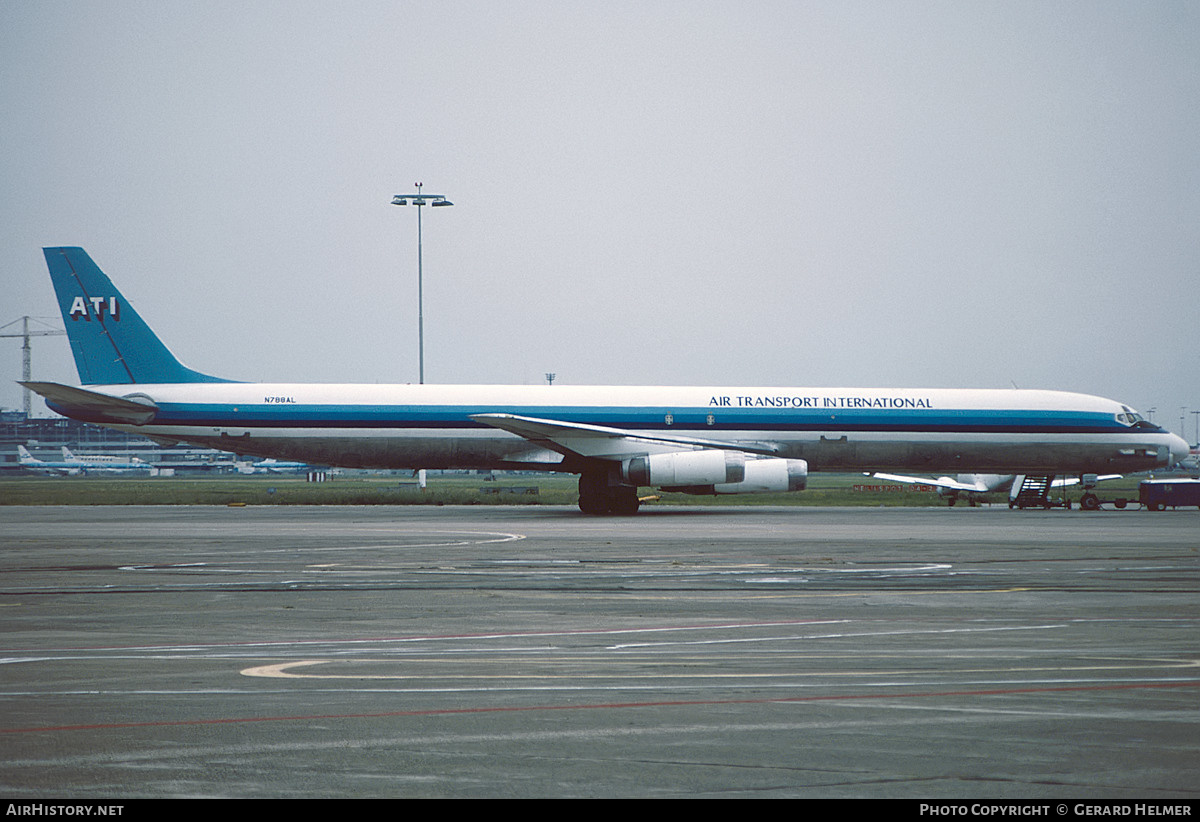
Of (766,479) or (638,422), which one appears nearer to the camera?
(766,479)

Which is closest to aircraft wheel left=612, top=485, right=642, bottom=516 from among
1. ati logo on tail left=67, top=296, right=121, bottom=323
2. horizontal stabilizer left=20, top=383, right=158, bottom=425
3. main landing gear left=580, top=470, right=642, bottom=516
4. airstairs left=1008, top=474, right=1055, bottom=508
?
main landing gear left=580, top=470, right=642, bottom=516

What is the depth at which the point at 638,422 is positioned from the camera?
4028cm

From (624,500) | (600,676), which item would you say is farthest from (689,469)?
(600,676)

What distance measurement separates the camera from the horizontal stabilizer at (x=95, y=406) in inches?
1542

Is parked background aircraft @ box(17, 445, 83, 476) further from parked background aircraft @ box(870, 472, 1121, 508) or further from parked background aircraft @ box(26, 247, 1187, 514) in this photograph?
parked background aircraft @ box(870, 472, 1121, 508)

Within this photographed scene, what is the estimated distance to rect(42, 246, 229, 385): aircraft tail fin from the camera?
135 ft

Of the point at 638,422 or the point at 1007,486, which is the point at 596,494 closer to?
the point at 638,422

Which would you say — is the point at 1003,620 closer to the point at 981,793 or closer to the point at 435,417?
the point at 981,793

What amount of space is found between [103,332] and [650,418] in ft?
61.7

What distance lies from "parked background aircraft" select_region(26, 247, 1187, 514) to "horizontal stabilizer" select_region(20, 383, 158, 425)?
6 centimetres

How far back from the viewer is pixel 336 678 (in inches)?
354

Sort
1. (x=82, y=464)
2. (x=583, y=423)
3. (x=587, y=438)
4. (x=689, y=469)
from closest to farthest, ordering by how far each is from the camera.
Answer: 1. (x=689, y=469)
2. (x=587, y=438)
3. (x=583, y=423)
4. (x=82, y=464)

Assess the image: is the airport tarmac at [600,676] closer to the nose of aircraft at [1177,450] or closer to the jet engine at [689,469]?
the jet engine at [689,469]
